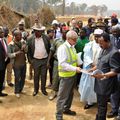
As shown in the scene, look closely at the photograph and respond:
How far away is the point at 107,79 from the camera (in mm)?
4926

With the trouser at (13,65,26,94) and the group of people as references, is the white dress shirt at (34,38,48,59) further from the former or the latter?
the trouser at (13,65,26,94)

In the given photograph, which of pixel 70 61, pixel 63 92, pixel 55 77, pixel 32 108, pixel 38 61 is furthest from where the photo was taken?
pixel 38 61

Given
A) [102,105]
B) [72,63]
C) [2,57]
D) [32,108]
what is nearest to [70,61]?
[72,63]

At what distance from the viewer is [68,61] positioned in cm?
563

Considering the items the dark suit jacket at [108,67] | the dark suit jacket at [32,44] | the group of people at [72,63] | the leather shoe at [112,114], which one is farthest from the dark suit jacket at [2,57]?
the dark suit jacket at [108,67]

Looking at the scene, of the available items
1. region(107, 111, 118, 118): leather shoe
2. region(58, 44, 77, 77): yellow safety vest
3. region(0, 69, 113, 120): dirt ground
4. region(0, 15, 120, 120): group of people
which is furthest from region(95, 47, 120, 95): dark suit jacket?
region(0, 69, 113, 120): dirt ground

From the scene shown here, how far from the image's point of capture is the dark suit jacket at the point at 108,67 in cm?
477

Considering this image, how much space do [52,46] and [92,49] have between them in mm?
1137

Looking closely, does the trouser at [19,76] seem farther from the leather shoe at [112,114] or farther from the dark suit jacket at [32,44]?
the leather shoe at [112,114]

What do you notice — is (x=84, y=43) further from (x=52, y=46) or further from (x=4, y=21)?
(x=4, y=21)

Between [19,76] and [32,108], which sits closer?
[32,108]

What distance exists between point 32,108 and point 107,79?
7.83 ft

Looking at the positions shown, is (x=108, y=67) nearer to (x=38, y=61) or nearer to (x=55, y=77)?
(x=55, y=77)

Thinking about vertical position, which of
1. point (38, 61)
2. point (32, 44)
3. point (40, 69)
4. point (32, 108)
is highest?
point (32, 44)
